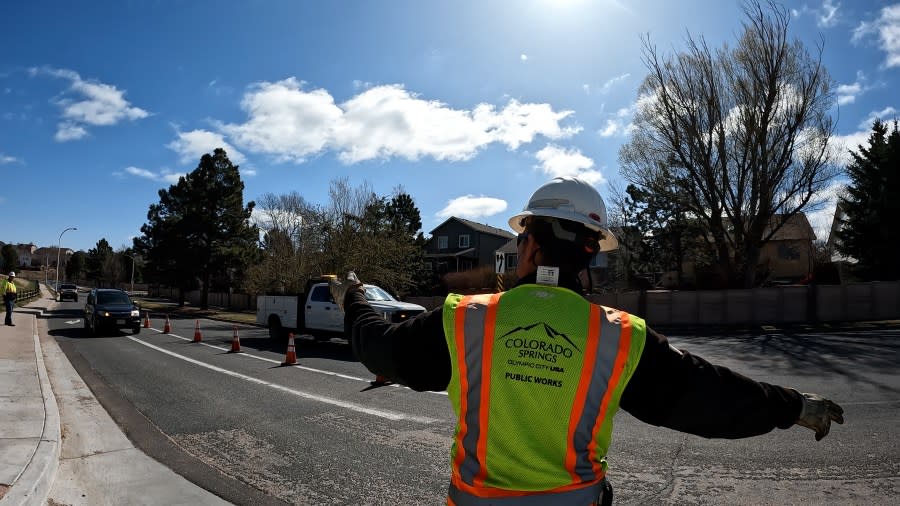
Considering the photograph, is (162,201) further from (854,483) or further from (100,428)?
(854,483)

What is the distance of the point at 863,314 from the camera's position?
73.8ft

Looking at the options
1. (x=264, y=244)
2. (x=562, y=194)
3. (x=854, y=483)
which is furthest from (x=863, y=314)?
(x=264, y=244)

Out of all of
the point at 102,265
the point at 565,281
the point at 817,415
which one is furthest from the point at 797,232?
the point at 102,265

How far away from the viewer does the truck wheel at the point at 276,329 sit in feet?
59.3

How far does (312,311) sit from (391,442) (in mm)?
11477

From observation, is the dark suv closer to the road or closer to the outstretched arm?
the road

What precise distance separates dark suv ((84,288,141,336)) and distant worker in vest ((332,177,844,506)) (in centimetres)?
2132

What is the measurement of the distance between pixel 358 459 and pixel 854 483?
4409 mm

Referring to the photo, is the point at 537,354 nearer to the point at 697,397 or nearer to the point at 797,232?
the point at 697,397

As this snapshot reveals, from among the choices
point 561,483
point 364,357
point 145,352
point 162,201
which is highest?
point 162,201

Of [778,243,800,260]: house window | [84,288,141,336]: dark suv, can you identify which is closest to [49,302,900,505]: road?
[84,288,141,336]: dark suv

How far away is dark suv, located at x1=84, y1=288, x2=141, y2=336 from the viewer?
19328 millimetres

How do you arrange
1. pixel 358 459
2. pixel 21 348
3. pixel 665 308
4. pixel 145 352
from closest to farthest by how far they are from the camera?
pixel 358 459 → pixel 21 348 → pixel 145 352 → pixel 665 308

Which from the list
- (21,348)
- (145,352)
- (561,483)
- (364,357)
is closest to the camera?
(561,483)
